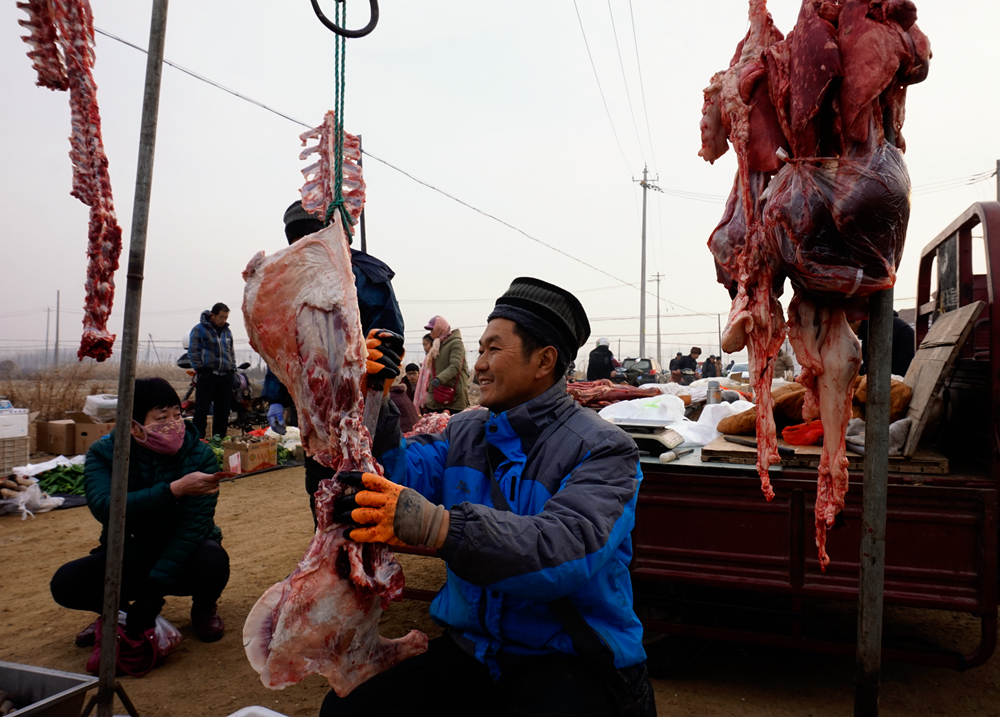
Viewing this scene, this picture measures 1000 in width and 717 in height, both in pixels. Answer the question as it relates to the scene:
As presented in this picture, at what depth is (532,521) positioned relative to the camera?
1574 mm

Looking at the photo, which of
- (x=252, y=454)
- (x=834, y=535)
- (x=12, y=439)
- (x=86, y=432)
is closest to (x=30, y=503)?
(x=12, y=439)

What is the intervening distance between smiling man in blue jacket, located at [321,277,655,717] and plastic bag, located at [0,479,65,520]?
6.51 m

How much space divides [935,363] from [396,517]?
10.1 ft

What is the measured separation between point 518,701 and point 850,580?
80.2 inches

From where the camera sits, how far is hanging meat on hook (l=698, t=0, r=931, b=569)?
1683 millimetres

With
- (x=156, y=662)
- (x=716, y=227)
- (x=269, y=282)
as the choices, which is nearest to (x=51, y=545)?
(x=156, y=662)

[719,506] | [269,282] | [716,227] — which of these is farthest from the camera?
[719,506]

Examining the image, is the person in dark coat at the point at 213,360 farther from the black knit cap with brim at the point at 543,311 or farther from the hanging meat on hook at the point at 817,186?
the hanging meat on hook at the point at 817,186

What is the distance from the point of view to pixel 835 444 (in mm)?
1953

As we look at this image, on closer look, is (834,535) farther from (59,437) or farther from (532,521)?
(59,437)

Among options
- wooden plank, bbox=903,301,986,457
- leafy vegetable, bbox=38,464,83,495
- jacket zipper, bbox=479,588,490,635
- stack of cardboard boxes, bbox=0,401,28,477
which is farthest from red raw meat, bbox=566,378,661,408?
stack of cardboard boxes, bbox=0,401,28,477

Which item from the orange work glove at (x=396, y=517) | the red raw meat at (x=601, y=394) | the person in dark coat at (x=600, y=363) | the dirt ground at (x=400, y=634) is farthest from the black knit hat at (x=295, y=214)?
the person in dark coat at (x=600, y=363)

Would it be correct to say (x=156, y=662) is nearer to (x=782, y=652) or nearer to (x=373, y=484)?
(x=373, y=484)

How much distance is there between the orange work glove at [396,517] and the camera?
1493 mm
